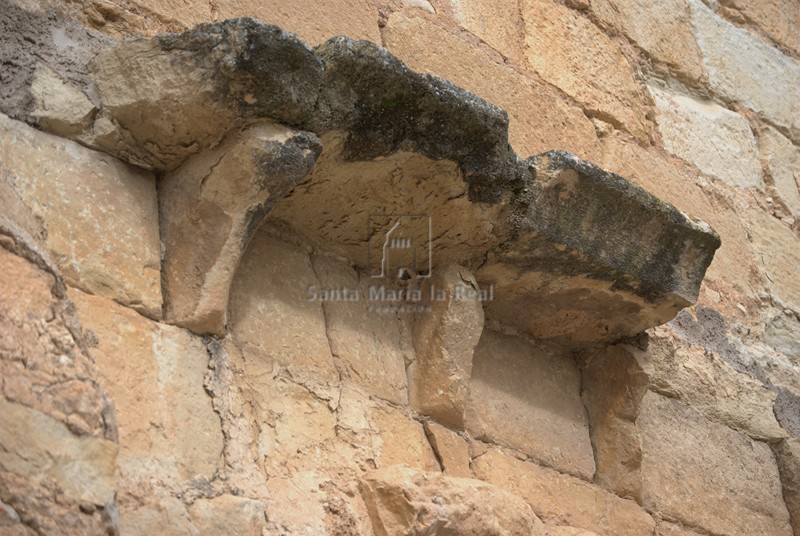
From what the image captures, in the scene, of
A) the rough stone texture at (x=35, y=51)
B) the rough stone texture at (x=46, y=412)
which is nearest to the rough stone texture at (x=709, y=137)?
the rough stone texture at (x=35, y=51)

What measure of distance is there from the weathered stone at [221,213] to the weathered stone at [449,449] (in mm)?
566

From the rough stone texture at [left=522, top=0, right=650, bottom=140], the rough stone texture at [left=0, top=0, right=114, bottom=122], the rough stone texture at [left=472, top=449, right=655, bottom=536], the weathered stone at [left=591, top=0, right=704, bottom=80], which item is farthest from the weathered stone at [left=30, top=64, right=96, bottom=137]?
the weathered stone at [left=591, top=0, right=704, bottom=80]

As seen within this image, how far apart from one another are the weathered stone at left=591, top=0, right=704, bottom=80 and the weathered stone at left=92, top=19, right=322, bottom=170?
1825 mm

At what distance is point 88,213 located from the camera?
235cm

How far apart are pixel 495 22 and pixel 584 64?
1.20 feet

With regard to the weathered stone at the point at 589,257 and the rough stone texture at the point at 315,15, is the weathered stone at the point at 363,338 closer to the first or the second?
the weathered stone at the point at 589,257

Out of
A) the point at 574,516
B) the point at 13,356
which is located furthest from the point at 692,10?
the point at 13,356

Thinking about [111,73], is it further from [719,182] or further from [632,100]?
[719,182]

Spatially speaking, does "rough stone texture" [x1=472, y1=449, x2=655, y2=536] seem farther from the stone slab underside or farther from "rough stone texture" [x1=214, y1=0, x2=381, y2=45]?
"rough stone texture" [x1=214, y1=0, x2=381, y2=45]

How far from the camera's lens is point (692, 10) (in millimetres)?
4367

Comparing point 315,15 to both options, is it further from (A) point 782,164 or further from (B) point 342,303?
(A) point 782,164

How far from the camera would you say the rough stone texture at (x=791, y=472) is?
135 inches

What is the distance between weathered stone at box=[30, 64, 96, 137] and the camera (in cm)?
238

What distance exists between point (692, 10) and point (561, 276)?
1815 mm
